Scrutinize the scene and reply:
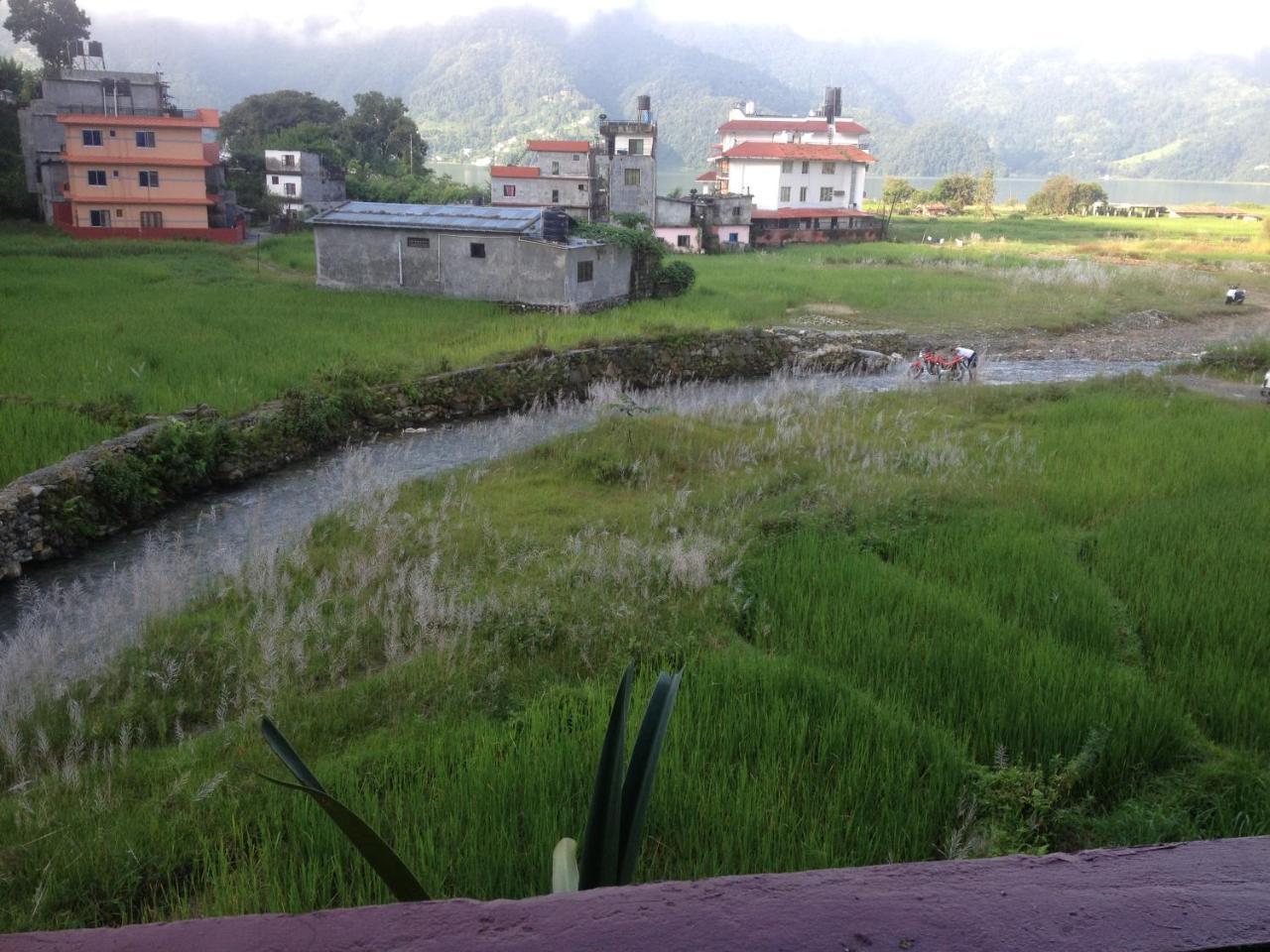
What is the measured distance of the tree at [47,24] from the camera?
149ft

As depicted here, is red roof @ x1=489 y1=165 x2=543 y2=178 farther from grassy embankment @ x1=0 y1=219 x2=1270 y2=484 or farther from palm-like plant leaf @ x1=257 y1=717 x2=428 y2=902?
palm-like plant leaf @ x1=257 y1=717 x2=428 y2=902

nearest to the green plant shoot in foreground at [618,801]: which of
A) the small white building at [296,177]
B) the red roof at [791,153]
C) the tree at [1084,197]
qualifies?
the small white building at [296,177]

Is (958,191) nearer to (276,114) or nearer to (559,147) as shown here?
(559,147)

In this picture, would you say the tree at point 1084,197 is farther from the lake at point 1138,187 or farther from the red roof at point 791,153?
the lake at point 1138,187

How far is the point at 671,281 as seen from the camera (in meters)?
25.2

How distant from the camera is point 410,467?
40.3 ft

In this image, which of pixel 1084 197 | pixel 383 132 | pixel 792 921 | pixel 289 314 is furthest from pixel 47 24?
pixel 1084 197

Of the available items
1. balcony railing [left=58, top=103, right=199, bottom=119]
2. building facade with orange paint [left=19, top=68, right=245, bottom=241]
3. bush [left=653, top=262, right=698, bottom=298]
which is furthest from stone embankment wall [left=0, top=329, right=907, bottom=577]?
balcony railing [left=58, top=103, right=199, bottom=119]

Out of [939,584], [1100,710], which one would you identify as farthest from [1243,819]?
[939,584]

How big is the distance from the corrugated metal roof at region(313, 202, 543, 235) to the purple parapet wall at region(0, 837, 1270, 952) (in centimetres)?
2077

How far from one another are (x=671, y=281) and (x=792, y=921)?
24.6 meters

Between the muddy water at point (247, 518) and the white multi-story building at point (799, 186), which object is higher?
the white multi-story building at point (799, 186)

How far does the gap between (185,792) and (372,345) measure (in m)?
12.9

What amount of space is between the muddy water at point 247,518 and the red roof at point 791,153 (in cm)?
3433
